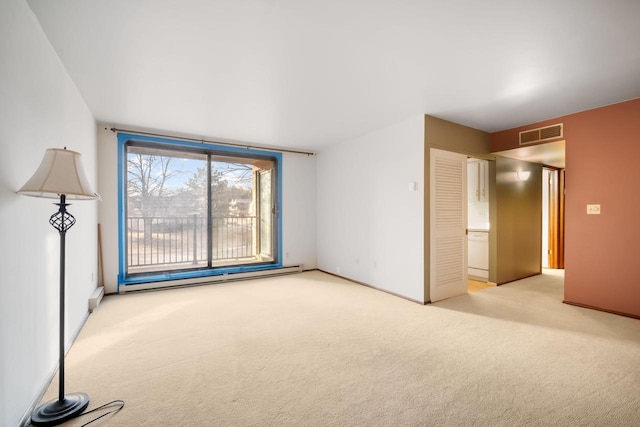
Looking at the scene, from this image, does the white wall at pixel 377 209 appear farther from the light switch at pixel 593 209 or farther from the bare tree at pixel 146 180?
the bare tree at pixel 146 180

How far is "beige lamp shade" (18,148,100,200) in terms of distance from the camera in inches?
60.4

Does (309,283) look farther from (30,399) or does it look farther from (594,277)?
(594,277)

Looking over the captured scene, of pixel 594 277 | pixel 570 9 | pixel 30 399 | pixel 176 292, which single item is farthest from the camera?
pixel 176 292

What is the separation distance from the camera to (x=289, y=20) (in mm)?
1980

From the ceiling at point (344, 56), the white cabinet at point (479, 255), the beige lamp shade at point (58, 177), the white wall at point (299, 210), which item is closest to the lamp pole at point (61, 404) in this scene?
the beige lamp shade at point (58, 177)

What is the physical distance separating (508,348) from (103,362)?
347 cm

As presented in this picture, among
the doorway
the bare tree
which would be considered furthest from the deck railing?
the doorway

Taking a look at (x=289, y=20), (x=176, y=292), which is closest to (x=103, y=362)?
(x=176, y=292)

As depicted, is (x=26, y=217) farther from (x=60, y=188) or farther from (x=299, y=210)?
(x=299, y=210)

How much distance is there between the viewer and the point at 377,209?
4.61 m

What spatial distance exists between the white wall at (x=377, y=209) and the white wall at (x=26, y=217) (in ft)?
12.4

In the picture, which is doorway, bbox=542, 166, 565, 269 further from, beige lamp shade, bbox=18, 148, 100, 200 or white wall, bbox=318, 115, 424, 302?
beige lamp shade, bbox=18, 148, 100, 200

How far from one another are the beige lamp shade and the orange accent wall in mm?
5198

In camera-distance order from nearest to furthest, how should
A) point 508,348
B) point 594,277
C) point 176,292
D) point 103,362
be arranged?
1. point 103,362
2. point 508,348
3. point 594,277
4. point 176,292
